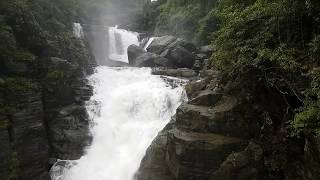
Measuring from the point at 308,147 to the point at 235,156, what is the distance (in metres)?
2.74

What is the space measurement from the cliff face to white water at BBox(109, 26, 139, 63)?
58.2ft

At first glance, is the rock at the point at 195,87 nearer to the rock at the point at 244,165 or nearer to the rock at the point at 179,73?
the rock at the point at 244,165

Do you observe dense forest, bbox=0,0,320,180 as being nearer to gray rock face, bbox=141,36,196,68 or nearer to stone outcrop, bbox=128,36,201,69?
stone outcrop, bbox=128,36,201,69

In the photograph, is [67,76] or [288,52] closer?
[288,52]

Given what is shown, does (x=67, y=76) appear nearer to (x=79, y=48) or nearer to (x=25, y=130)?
(x=25, y=130)

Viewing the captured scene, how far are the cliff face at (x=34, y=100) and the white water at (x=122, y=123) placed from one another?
0.85 metres

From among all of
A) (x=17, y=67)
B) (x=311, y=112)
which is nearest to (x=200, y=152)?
(x=311, y=112)

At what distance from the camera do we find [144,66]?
33094 millimetres

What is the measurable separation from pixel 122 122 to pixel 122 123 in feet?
0.35

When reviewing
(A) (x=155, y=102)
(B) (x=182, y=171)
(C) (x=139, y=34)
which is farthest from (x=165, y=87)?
(C) (x=139, y=34)

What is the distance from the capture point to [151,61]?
108 ft

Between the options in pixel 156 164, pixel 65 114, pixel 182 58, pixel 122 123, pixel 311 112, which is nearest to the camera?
pixel 311 112

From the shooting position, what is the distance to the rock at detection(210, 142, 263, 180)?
13875 millimetres

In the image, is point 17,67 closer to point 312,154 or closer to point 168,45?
point 312,154
